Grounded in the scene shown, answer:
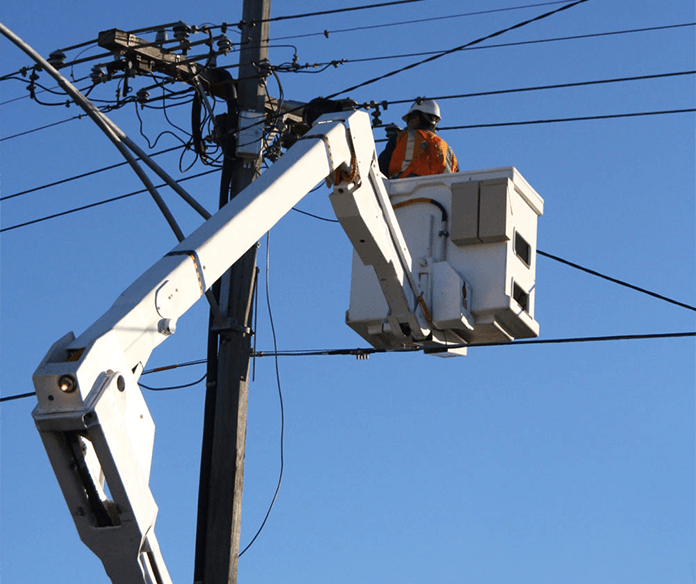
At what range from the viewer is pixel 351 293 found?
10953 millimetres

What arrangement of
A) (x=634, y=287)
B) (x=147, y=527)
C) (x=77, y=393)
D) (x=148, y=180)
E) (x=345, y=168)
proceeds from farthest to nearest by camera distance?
1. (x=634, y=287)
2. (x=148, y=180)
3. (x=345, y=168)
4. (x=147, y=527)
5. (x=77, y=393)

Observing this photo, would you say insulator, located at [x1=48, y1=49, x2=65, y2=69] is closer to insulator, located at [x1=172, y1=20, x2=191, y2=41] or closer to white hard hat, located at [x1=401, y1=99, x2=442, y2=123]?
insulator, located at [x1=172, y1=20, x2=191, y2=41]

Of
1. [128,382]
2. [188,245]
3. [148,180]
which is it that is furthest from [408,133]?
[128,382]

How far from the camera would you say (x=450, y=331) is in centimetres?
1076

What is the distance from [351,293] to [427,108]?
2.29m

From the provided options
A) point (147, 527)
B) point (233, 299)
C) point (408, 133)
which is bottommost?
point (147, 527)

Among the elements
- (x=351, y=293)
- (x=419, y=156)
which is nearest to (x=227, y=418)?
(x=351, y=293)

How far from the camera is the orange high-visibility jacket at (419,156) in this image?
38.4ft

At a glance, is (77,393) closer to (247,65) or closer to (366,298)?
(366,298)

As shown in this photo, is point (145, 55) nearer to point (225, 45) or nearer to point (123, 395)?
point (225, 45)

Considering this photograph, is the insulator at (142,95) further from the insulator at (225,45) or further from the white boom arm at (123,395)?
the white boom arm at (123,395)

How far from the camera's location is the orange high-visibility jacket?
460 inches

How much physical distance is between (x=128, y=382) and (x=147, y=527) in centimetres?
68

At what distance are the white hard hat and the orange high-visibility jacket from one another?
42cm
